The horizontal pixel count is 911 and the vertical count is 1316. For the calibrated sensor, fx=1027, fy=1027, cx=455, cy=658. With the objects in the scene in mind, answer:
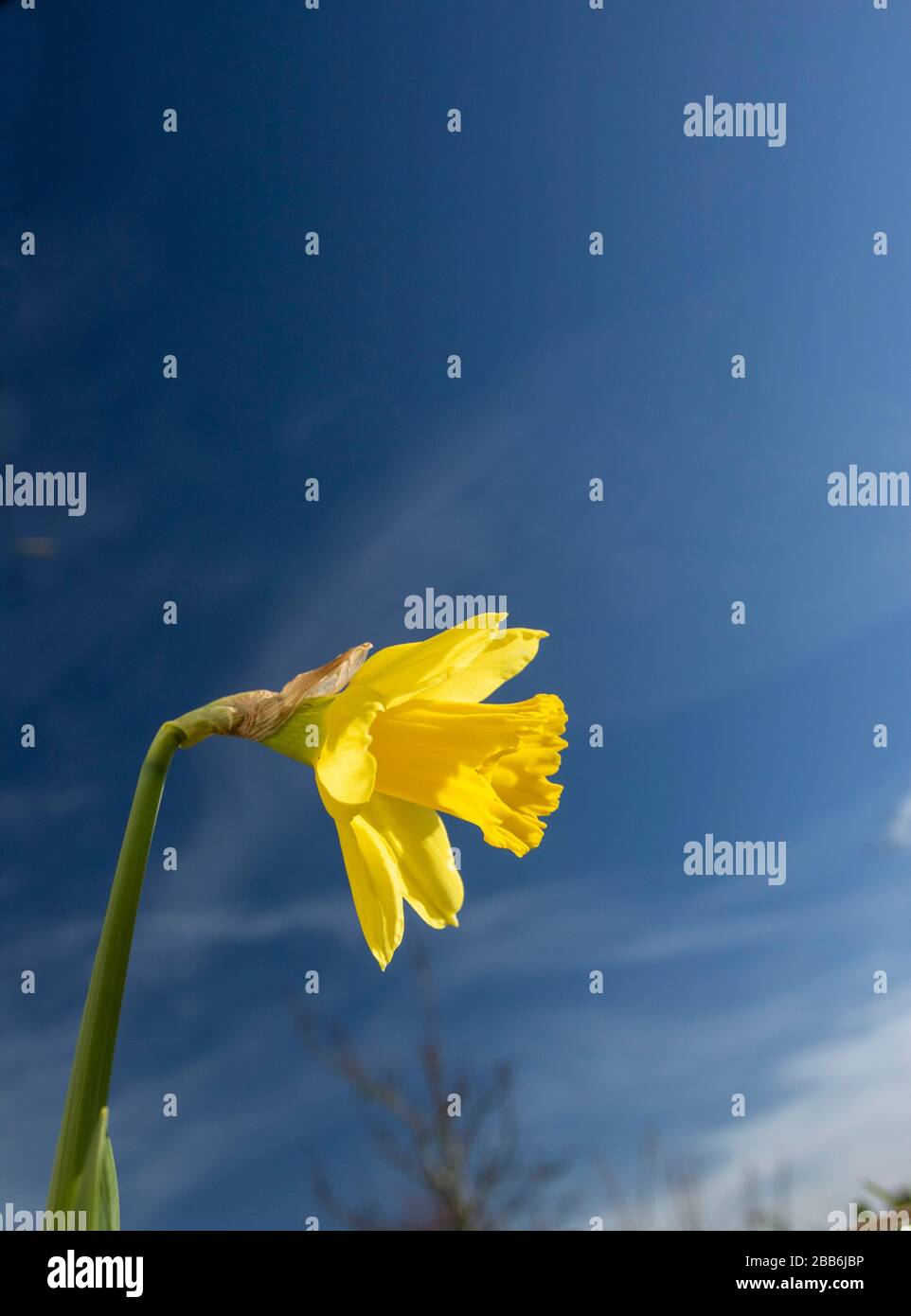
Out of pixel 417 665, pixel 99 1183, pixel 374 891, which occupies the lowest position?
pixel 99 1183

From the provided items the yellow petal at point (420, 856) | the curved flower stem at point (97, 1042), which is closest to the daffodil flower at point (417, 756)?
the yellow petal at point (420, 856)

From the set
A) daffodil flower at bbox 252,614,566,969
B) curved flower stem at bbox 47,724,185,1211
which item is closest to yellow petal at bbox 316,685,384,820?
daffodil flower at bbox 252,614,566,969

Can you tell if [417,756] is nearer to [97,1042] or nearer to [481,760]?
[481,760]

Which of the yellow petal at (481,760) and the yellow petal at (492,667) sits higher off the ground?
the yellow petal at (492,667)

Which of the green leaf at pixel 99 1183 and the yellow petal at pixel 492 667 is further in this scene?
the yellow petal at pixel 492 667

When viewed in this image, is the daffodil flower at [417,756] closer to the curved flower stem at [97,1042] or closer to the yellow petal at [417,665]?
the yellow petal at [417,665]

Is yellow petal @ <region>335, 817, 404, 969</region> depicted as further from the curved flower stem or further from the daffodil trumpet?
the curved flower stem

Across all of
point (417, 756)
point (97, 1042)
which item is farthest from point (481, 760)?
point (97, 1042)

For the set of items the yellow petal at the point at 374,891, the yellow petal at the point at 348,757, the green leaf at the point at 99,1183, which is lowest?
the green leaf at the point at 99,1183
